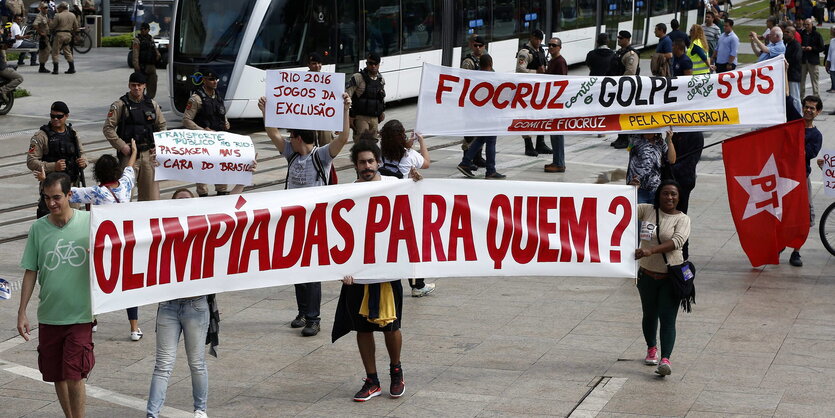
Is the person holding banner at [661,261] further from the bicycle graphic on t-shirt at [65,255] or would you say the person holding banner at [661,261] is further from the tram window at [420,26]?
the tram window at [420,26]

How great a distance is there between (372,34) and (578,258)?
1489 centimetres

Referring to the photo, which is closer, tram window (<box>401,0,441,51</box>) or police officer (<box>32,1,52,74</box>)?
tram window (<box>401,0,441,51</box>)

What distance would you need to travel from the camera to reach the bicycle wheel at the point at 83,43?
34.5 metres

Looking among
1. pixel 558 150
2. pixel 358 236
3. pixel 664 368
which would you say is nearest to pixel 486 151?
pixel 558 150

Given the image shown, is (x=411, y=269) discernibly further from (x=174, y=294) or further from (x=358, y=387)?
(x=174, y=294)

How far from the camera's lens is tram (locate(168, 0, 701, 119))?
20.2 metres

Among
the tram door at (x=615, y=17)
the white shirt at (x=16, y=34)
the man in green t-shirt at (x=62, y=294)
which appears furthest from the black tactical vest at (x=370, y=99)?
the white shirt at (x=16, y=34)

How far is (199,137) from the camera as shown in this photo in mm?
9414

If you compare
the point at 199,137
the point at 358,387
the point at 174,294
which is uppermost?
the point at 199,137

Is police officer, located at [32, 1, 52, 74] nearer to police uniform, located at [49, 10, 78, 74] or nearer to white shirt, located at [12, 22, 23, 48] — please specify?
police uniform, located at [49, 10, 78, 74]

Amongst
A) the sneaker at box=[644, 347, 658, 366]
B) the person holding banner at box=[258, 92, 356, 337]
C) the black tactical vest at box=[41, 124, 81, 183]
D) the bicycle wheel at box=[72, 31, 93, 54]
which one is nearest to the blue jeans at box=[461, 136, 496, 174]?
the black tactical vest at box=[41, 124, 81, 183]

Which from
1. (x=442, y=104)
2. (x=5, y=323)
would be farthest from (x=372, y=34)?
(x=5, y=323)

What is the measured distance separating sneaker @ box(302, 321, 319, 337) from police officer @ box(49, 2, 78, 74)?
861 inches

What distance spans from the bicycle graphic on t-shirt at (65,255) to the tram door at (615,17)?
26478 mm
